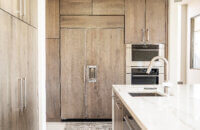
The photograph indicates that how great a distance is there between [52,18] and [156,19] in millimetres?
2028

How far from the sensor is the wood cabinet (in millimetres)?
4164

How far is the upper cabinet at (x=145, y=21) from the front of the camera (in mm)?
4215

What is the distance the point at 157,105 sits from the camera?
5.32ft

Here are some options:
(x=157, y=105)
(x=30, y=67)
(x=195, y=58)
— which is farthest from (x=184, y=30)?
(x=30, y=67)

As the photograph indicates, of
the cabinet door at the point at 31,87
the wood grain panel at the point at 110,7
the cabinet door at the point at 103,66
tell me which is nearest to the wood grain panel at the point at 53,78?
the cabinet door at the point at 103,66

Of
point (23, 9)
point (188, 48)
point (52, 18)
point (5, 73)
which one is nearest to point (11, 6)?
point (23, 9)

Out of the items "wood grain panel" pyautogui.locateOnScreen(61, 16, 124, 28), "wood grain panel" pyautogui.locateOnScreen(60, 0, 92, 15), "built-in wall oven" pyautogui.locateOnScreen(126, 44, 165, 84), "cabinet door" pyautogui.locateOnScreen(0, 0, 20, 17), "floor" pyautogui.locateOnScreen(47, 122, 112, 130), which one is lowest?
"floor" pyautogui.locateOnScreen(47, 122, 112, 130)

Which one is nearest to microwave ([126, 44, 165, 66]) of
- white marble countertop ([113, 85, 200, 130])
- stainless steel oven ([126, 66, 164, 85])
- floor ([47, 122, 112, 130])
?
stainless steel oven ([126, 66, 164, 85])

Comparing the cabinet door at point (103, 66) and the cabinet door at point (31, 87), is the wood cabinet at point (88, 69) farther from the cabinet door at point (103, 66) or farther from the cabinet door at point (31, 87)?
the cabinet door at point (31, 87)

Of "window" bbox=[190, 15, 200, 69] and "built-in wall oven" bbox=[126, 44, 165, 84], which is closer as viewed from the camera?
"window" bbox=[190, 15, 200, 69]

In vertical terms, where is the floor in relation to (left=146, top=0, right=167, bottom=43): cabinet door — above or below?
below

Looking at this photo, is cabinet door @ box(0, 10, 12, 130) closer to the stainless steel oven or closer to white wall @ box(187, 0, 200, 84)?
white wall @ box(187, 0, 200, 84)

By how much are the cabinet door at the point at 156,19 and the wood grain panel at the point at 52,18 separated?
69.6 inches

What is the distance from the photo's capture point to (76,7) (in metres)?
4.17
